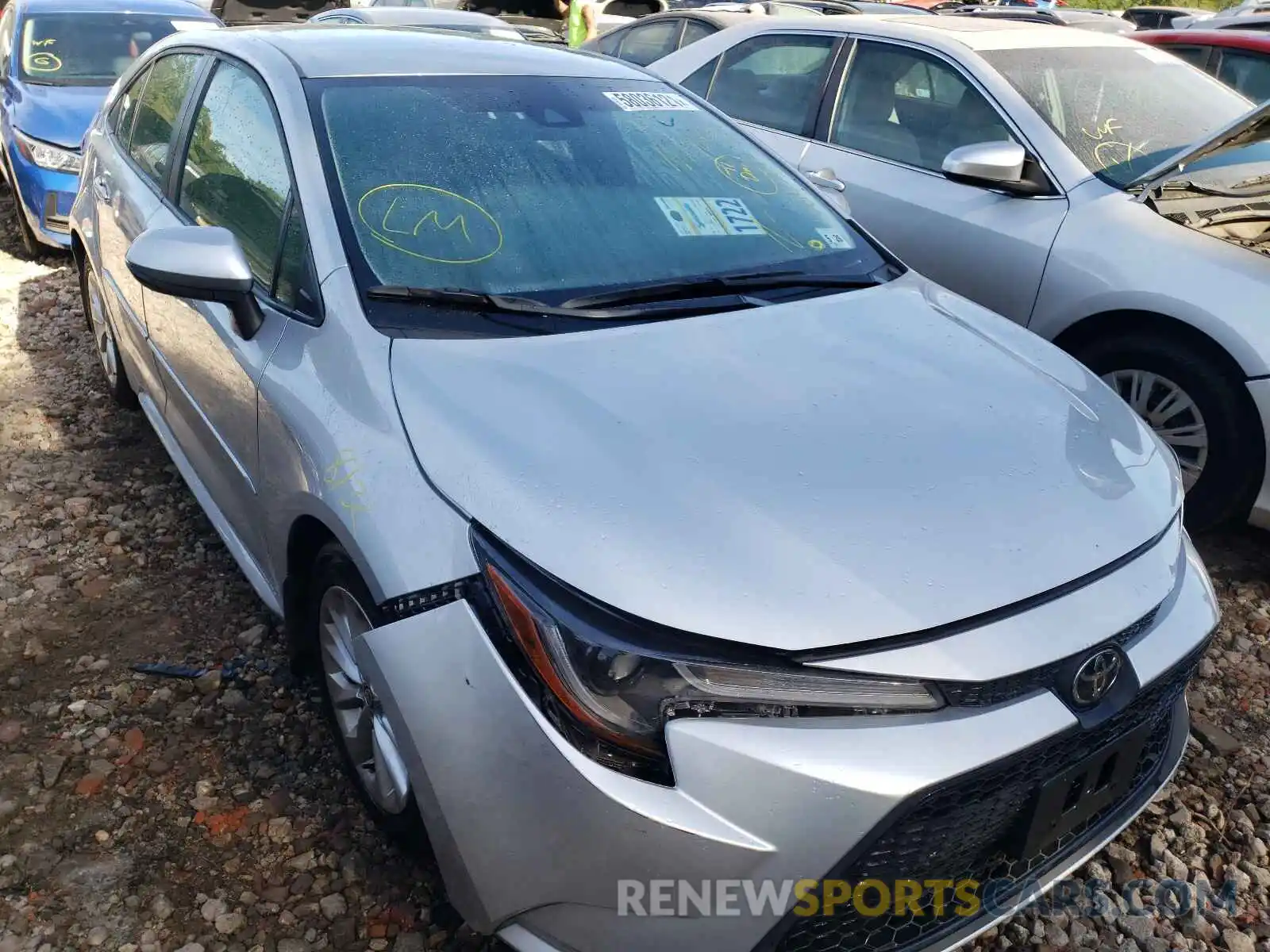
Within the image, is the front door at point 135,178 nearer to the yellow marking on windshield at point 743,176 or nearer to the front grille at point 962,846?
the yellow marking on windshield at point 743,176

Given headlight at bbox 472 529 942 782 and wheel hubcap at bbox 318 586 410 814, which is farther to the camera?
wheel hubcap at bbox 318 586 410 814

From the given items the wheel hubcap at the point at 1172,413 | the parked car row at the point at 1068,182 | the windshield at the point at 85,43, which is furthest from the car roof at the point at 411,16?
the wheel hubcap at the point at 1172,413

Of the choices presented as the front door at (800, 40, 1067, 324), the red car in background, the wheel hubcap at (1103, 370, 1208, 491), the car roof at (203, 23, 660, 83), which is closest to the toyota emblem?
the wheel hubcap at (1103, 370, 1208, 491)

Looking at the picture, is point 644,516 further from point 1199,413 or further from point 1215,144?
point 1215,144

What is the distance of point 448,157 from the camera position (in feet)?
7.73

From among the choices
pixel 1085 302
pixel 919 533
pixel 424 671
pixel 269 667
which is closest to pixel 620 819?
pixel 424 671

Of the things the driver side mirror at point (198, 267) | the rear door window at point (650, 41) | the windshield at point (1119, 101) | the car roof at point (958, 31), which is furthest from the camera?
the rear door window at point (650, 41)

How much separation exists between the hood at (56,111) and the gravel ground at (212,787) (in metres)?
3.39

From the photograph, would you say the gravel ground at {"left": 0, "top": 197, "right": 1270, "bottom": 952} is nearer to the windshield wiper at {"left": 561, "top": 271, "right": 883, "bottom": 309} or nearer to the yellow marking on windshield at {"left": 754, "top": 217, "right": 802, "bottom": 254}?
the windshield wiper at {"left": 561, "top": 271, "right": 883, "bottom": 309}

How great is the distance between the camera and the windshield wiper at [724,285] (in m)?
2.17

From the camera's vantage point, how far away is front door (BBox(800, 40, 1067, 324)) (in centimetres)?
364

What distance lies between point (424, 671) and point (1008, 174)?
9.49 feet

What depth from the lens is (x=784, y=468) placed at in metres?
1.74

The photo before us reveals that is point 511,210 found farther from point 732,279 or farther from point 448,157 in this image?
point 732,279
